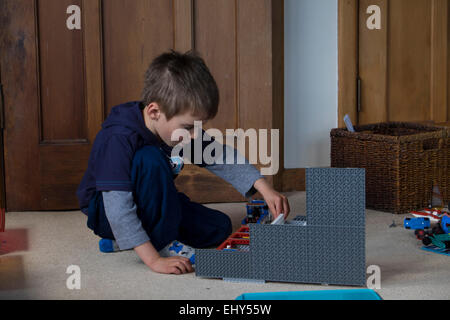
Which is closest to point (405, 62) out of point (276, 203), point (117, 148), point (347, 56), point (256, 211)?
point (347, 56)

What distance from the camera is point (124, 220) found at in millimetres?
1392

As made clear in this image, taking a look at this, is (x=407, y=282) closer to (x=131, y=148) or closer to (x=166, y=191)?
(x=166, y=191)

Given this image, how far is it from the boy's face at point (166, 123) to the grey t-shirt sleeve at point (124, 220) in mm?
184

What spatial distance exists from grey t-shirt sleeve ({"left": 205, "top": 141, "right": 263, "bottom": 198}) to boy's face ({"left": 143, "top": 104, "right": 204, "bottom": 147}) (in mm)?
205

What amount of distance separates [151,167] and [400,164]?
0.92 metres

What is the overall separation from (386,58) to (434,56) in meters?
0.27

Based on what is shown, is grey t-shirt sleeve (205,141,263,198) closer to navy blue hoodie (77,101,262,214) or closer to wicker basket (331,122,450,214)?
navy blue hoodie (77,101,262,214)

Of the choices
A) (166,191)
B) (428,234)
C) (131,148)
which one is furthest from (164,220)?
(428,234)

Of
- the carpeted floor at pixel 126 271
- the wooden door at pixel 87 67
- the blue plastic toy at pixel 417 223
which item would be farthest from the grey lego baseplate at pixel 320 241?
the wooden door at pixel 87 67

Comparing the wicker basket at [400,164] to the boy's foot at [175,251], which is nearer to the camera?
the boy's foot at [175,251]

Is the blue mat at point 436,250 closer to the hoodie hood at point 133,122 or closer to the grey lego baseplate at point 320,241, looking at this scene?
the grey lego baseplate at point 320,241

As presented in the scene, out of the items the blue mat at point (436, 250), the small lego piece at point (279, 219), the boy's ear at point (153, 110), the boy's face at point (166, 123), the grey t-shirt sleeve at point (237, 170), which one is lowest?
the blue mat at point (436, 250)

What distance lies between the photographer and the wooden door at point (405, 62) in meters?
2.52

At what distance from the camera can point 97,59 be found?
6.84ft
